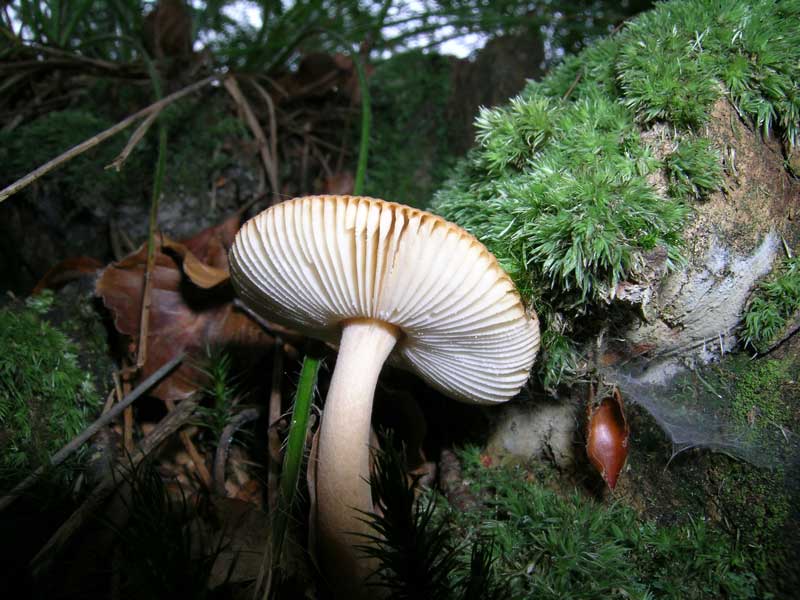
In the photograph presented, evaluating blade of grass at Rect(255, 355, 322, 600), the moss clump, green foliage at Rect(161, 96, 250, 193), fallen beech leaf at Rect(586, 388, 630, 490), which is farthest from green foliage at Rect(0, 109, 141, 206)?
fallen beech leaf at Rect(586, 388, 630, 490)

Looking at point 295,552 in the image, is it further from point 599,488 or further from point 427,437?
point 599,488

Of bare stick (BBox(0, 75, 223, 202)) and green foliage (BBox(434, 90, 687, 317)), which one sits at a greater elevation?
bare stick (BBox(0, 75, 223, 202))

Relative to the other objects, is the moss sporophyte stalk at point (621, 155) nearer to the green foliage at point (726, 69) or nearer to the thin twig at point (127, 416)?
the green foliage at point (726, 69)

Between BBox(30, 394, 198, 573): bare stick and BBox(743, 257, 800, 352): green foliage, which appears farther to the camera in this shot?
BBox(743, 257, 800, 352): green foliage

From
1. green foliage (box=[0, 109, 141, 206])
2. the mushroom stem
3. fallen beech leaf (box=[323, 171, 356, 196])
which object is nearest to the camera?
the mushroom stem

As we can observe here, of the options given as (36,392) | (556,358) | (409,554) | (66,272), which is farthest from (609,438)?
(66,272)

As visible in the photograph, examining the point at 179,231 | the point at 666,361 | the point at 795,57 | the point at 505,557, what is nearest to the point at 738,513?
the point at 666,361

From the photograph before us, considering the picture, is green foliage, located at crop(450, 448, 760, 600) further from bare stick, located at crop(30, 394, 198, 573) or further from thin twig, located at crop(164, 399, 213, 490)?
bare stick, located at crop(30, 394, 198, 573)

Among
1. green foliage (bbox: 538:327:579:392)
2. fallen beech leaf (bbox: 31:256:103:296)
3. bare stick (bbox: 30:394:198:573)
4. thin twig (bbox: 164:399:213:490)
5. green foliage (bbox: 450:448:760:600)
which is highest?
fallen beech leaf (bbox: 31:256:103:296)
